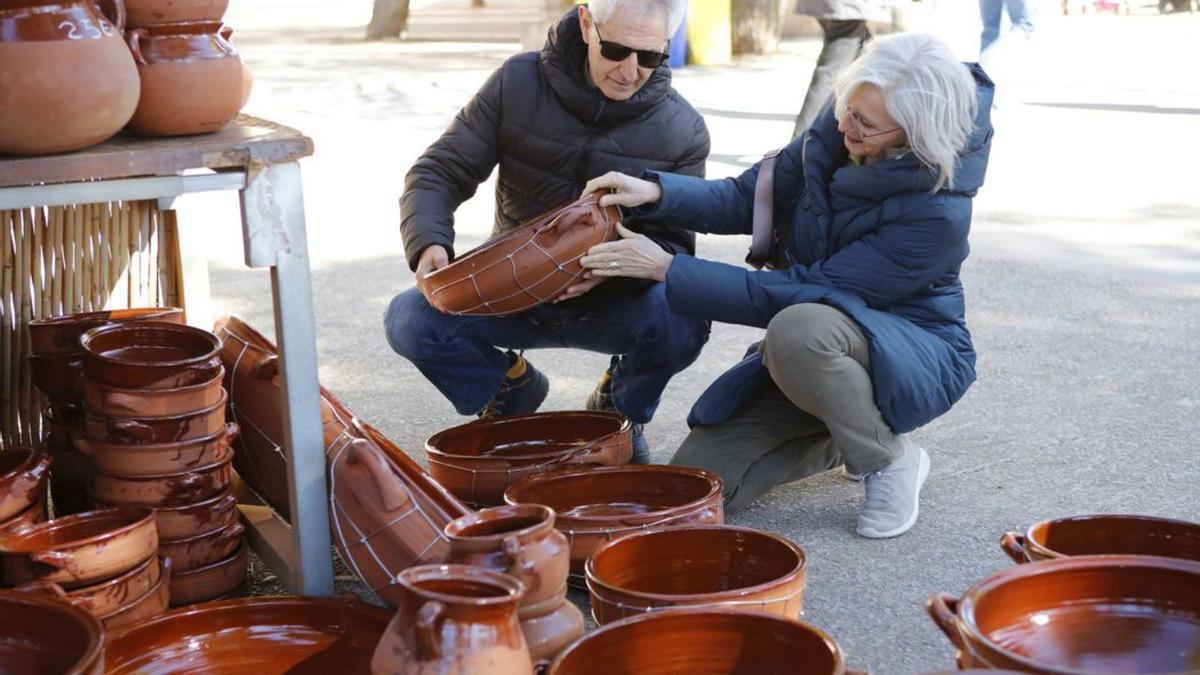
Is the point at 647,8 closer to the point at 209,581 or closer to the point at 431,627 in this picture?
the point at 209,581

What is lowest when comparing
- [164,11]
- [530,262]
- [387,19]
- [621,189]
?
[387,19]

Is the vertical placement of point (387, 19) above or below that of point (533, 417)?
below

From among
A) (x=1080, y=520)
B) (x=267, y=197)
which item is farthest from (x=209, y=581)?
(x=1080, y=520)

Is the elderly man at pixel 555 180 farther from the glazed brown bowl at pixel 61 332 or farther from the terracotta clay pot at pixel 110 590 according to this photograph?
the terracotta clay pot at pixel 110 590

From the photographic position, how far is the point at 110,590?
222 centimetres

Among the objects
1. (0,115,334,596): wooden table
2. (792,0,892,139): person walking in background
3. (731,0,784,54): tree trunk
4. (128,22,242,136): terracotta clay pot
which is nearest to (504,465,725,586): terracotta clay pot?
(0,115,334,596): wooden table

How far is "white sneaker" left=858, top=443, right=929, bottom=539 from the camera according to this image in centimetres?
299

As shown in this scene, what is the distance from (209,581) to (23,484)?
1.31ft

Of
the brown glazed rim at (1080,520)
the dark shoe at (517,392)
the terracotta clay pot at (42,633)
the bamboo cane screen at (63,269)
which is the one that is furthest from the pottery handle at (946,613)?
the bamboo cane screen at (63,269)

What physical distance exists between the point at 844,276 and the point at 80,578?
158 centimetres

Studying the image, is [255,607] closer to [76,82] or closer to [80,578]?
[80,578]

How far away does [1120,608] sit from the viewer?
1789 millimetres

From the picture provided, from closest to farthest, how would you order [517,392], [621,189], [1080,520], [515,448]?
[1080,520] → [621,189] → [515,448] → [517,392]

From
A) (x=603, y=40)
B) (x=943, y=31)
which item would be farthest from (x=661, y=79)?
(x=943, y=31)
